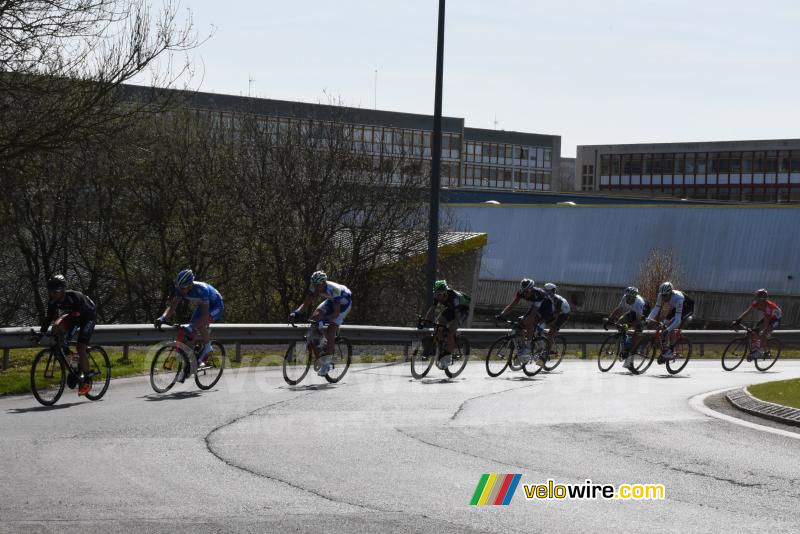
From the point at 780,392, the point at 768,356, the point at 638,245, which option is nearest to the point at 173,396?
the point at 780,392

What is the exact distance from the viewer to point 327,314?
1716cm

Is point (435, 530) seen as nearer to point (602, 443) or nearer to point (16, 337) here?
point (602, 443)

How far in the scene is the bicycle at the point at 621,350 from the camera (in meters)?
21.4

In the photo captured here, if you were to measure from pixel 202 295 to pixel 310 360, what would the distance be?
2340 mm

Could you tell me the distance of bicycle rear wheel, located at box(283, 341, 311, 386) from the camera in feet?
54.5

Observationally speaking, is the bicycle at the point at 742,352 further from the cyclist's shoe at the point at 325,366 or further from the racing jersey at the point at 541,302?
the cyclist's shoe at the point at 325,366

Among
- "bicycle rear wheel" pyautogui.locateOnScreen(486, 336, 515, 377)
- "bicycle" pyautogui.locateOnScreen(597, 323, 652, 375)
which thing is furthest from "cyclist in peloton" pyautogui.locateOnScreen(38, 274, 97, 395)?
"bicycle" pyautogui.locateOnScreen(597, 323, 652, 375)

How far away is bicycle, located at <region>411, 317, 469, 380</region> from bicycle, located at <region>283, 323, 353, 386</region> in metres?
1.39

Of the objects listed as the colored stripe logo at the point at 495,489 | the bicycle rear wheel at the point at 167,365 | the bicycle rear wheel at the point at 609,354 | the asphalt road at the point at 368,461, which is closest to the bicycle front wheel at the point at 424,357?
the asphalt road at the point at 368,461

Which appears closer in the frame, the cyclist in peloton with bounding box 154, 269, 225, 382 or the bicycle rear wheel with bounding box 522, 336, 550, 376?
the cyclist in peloton with bounding box 154, 269, 225, 382

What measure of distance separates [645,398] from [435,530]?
945 cm

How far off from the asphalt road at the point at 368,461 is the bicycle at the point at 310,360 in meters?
0.68

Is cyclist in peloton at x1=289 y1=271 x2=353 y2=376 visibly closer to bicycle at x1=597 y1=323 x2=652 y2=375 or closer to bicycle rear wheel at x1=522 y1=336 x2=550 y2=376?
bicycle rear wheel at x1=522 y1=336 x2=550 y2=376

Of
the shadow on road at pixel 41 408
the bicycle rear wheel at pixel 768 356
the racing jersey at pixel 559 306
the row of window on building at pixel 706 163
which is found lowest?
the bicycle rear wheel at pixel 768 356
